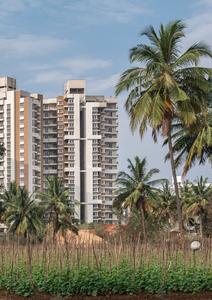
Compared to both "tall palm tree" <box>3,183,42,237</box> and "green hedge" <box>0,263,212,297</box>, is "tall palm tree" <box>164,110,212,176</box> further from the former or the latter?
"tall palm tree" <box>3,183,42,237</box>

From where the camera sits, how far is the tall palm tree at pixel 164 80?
75.3 ft

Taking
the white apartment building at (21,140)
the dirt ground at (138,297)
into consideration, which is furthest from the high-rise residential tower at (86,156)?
the dirt ground at (138,297)

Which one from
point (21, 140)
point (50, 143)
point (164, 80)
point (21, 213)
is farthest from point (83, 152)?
point (164, 80)

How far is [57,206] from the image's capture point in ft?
197

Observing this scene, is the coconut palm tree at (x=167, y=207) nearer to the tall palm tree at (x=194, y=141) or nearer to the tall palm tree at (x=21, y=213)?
the tall palm tree at (x=21, y=213)

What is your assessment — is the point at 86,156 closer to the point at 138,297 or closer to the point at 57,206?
the point at 57,206

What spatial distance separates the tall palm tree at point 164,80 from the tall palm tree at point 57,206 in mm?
36714

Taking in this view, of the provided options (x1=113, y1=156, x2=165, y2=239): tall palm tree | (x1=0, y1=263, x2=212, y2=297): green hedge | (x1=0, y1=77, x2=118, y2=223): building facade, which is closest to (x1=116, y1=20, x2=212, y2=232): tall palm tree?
(x1=0, y1=263, x2=212, y2=297): green hedge

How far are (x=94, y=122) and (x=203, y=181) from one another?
4284 cm

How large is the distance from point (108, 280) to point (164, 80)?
31.7 ft

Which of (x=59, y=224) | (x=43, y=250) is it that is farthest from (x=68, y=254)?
(x=59, y=224)

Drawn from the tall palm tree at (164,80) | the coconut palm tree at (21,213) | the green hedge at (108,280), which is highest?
the tall palm tree at (164,80)

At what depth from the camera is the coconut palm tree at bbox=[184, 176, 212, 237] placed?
62.2m

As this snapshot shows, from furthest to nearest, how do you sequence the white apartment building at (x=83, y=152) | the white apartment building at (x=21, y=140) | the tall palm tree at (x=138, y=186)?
the white apartment building at (x=83, y=152)
the white apartment building at (x=21, y=140)
the tall palm tree at (x=138, y=186)
